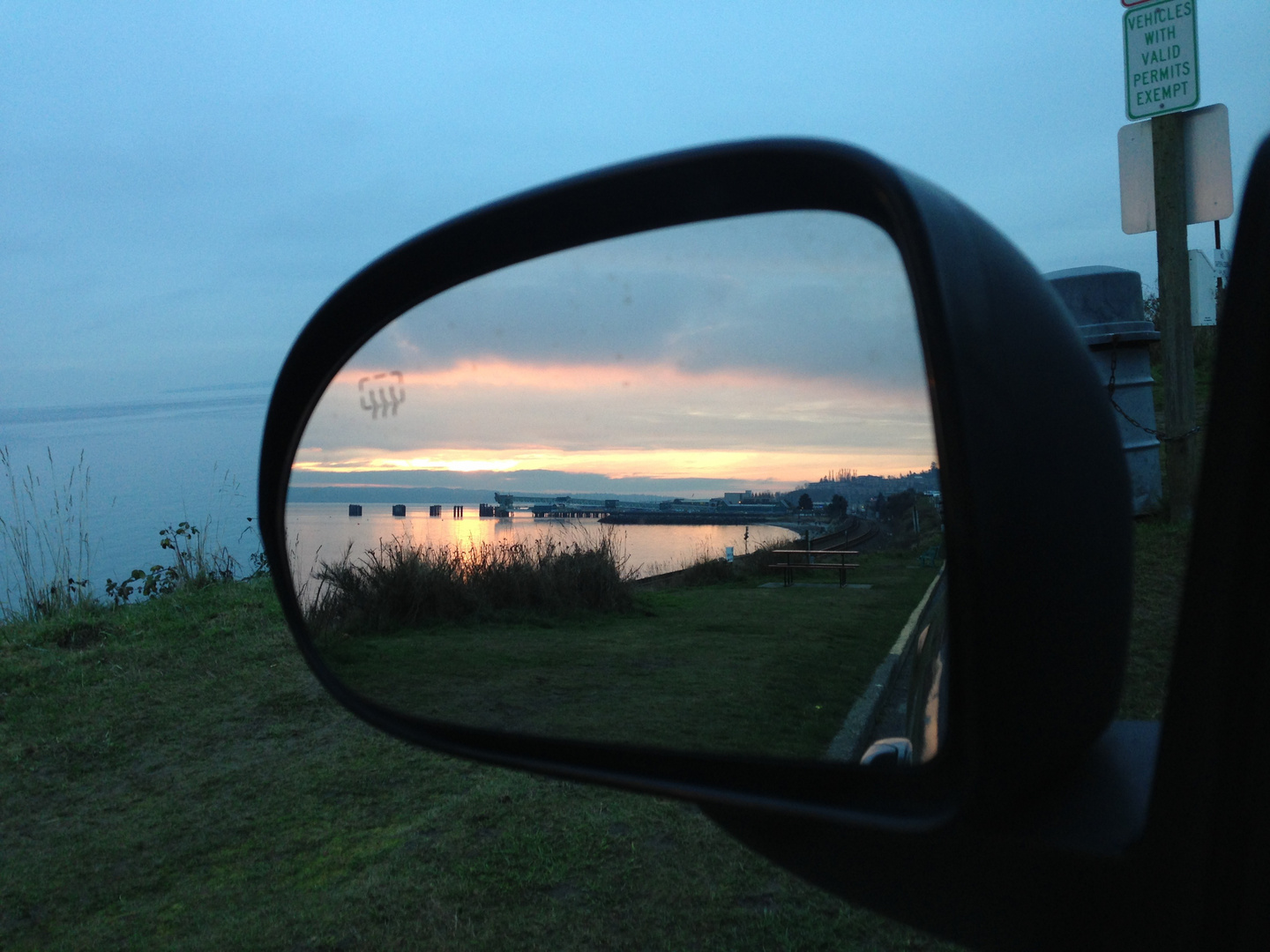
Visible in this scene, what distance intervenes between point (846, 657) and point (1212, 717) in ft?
1.74

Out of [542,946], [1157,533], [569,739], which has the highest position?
[1157,533]

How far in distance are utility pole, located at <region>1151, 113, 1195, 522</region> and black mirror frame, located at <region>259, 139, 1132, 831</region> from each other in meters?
1.10

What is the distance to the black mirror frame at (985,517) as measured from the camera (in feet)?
2.74

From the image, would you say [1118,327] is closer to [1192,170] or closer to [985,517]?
[1192,170]

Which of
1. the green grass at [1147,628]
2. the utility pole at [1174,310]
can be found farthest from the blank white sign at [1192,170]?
the green grass at [1147,628]

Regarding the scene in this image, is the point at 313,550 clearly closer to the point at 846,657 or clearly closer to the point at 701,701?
the point at 701,701

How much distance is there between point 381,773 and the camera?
477 centimetres

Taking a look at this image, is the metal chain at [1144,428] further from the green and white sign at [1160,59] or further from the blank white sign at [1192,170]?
the green and white sign at [1160,59]

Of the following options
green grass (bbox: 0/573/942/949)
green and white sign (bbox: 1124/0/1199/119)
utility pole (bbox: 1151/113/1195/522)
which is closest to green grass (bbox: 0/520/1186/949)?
green grass (bbox: 0/573/942/949)

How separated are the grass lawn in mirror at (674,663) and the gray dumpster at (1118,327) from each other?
6.65 ft

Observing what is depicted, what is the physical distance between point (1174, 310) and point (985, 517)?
13.1 ft

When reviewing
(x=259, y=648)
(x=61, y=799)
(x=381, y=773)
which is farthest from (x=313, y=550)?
(x=259, y=648)

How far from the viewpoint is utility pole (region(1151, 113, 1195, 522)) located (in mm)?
2648

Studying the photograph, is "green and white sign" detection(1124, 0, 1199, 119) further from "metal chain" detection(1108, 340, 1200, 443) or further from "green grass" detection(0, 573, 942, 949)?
"green grass" detection(0, 573, 942, 949)
